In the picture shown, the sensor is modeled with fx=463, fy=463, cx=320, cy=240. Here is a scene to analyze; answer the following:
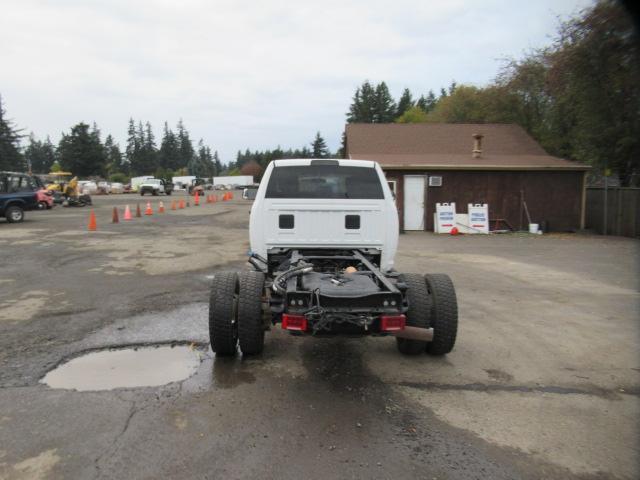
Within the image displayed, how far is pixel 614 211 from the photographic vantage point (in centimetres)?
1722

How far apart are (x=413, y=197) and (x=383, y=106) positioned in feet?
214

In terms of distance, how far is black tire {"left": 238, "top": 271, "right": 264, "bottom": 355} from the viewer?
451cm

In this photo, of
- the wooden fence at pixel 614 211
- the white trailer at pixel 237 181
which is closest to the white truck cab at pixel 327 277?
the wooden fence at pixel 614 211

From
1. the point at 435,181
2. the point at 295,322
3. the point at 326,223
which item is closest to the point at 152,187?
the point at 435,181

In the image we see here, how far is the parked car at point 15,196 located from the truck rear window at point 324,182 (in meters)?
17.7

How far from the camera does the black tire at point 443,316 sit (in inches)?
184

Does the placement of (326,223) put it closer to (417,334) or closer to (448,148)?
(417,334)

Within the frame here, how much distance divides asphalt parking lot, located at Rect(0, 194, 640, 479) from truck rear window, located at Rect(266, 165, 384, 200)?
Result: 1.81 meters

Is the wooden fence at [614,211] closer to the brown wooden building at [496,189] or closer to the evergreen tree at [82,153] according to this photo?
the brown wooden building at [496,189]

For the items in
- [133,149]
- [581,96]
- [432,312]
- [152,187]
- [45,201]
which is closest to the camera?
[432,312]

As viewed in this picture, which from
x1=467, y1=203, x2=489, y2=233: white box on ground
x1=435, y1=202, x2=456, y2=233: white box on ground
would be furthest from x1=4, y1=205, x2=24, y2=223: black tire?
x1=467, y1=203, x2=489, y2=233: white box on ground

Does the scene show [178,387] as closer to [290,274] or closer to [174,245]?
[290,274]

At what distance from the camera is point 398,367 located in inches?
184

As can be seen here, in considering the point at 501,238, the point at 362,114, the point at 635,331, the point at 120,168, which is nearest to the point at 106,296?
the point at 635,331
